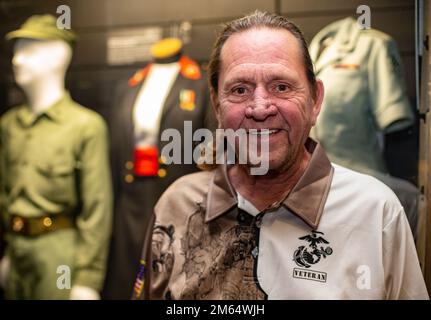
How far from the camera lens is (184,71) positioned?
50.8 inches

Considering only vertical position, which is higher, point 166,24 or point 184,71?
point 166,24

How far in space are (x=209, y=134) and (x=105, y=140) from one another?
0.30 metres

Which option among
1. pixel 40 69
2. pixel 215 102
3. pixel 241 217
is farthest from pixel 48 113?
pixel 241 217

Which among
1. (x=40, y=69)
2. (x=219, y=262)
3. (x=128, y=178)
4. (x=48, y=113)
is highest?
(x=40, y=69)

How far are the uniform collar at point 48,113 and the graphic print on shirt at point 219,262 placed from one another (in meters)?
0.49

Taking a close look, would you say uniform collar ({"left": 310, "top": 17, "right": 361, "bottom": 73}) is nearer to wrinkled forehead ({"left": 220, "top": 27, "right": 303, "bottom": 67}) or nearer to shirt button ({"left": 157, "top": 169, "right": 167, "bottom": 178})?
wrinkled forehead ({"left": 220, "top": 27, "right": 303, "bottom": 67})

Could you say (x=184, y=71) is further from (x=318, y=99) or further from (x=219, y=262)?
(x=219, y=262)

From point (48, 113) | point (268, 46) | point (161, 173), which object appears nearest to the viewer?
point (268, 46)

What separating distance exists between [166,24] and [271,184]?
47 centimetres

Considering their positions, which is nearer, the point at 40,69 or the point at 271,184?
the point at 271,184

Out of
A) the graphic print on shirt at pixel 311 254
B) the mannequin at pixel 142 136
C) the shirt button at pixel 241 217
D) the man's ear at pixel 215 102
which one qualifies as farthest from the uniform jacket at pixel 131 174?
the graphic print on shirt at pixel 311 254

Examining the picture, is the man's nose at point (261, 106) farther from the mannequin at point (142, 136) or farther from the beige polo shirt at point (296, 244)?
the mannequin at point (142, 136)

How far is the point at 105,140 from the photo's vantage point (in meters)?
1.34

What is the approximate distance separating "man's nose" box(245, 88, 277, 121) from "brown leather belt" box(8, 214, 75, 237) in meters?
0.57
